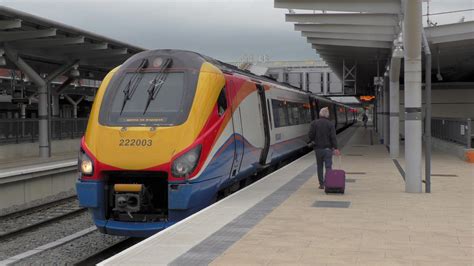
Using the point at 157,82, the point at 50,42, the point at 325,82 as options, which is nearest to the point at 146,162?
the point at 157,82

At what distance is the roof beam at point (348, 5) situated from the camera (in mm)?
16188

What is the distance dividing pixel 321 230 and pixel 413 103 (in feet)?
15.2

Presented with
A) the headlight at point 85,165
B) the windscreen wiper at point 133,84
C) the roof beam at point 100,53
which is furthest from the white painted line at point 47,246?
the roof beam at point 100,53

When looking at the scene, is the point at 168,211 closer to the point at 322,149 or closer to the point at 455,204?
the point at 322,149

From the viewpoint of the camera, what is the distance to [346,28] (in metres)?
19.2

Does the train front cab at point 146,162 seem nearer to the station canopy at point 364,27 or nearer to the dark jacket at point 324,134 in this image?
the dark jacket at point 324,134

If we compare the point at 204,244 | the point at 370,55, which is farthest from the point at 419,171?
the point at 370,55

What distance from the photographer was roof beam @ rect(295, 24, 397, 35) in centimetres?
1869

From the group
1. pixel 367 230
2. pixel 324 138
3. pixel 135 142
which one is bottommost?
pixel 367 230

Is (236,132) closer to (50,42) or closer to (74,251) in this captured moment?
(74,251)

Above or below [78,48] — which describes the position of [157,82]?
below

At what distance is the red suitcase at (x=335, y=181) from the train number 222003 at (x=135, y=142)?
379 centimetres

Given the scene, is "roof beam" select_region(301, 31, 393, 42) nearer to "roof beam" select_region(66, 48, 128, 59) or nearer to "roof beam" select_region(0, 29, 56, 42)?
"roof beam" select_region(66, 48, 128, 59)

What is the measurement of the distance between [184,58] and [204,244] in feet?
12.6
